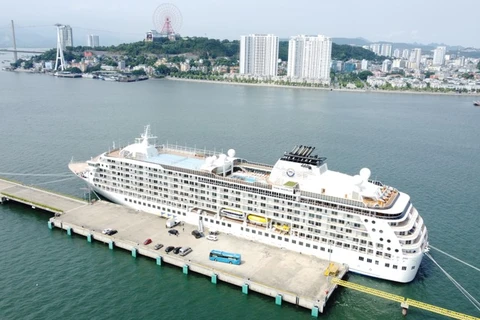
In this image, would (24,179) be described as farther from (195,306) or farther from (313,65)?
(313,65)

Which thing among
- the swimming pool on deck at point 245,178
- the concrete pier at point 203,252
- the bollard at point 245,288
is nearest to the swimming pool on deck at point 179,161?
the swimming pool on deck at point 245,178

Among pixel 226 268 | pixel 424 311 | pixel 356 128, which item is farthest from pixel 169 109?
pixel 424 311

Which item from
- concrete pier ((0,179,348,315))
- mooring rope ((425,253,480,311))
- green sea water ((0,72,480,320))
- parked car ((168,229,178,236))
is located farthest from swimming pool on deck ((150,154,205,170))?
mooring rope ((425,253,480,311))

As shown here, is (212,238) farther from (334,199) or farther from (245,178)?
(334,199)

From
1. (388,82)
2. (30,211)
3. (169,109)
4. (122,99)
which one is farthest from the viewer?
(388,82)

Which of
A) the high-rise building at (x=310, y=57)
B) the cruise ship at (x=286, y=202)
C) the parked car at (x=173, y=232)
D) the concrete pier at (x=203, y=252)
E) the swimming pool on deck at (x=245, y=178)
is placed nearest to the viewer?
the concrete pier at (x=203, y=252)

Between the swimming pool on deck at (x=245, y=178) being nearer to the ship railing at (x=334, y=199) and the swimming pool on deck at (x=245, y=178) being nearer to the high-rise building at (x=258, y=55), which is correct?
the ship railing at (x=334, y=199)

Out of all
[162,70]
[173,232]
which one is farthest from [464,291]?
[162,70]
